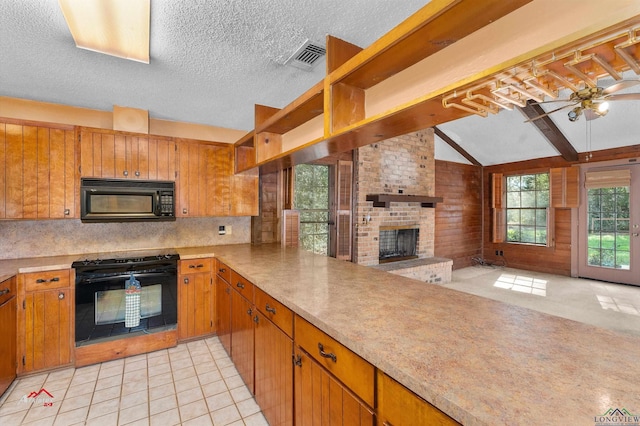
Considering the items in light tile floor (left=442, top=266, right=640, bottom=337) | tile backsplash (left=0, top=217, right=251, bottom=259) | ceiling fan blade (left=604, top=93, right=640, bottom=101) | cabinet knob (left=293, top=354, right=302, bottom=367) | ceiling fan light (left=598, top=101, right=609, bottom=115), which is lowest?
light tile floor (left=442, top=266, right=640, bottom=337)

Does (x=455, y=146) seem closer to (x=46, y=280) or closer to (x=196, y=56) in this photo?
(x=196, y=56)

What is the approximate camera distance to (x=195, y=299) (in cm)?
304

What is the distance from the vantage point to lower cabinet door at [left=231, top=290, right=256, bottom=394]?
2.14 metres

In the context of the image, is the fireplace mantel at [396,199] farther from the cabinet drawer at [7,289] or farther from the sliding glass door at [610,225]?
the cabinet drawer at [7,289]

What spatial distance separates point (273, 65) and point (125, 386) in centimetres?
280

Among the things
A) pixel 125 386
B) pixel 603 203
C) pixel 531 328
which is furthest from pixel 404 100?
pixel 603 203

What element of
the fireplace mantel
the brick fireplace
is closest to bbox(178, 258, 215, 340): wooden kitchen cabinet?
the brick fireplace

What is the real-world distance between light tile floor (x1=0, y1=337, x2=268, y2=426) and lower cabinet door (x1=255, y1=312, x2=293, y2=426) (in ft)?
0.81

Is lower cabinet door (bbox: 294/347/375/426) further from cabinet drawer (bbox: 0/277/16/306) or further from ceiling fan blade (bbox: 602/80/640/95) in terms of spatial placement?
ceiling fan blade (bbox: 602/80/640/95)

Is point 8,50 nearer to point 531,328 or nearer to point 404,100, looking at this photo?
point 404,100

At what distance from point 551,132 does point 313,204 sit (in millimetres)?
4544

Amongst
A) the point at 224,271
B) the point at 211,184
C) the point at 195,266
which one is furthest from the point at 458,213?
the point at 195,266

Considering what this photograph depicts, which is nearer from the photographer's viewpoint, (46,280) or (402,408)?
(402,408)

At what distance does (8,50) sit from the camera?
2.01 meters
